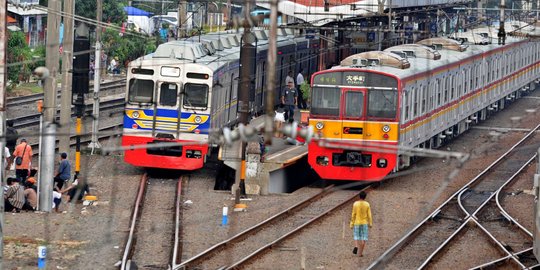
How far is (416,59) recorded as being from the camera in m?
23.4

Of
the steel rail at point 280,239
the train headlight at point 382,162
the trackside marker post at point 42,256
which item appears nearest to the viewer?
the trackside marker post at point 42,256

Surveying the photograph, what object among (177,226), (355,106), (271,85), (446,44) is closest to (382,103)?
(355,106)

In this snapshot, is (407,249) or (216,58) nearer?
(407,249)

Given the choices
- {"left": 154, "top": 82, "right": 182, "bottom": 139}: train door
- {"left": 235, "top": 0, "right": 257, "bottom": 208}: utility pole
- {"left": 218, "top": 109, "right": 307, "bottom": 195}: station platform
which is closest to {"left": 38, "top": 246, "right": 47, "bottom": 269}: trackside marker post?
{"left": 235, "top": 0, "right": 257, "bottom": 208}: utility pole

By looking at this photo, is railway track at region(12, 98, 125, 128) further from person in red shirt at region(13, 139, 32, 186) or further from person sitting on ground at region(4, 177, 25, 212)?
person sitting on ground at region(4, 177, 25, 212)

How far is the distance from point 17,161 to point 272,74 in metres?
10.6

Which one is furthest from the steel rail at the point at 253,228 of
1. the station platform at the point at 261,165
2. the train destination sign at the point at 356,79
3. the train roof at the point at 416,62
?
the train roof at the point at 416,62

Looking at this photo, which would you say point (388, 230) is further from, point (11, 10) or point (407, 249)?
point (11, 10)

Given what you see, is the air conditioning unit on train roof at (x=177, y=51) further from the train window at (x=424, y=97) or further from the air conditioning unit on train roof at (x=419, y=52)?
the air conditioning unit on train roof at (x=419, y=52)

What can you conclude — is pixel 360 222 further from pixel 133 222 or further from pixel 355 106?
pixel 355 106

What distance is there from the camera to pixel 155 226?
16875 mm

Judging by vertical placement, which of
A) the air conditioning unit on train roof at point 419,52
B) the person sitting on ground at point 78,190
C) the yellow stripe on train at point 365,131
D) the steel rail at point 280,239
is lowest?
the steel rail at point 280,239

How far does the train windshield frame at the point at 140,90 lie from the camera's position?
69.8 feet

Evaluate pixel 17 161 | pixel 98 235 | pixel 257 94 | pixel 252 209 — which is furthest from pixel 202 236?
pixel 257 94
